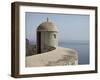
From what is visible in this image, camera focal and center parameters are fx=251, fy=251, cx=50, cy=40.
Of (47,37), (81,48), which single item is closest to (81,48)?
(81,48)

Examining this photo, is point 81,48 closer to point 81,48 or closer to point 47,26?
point 81,48

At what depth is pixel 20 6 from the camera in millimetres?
1983

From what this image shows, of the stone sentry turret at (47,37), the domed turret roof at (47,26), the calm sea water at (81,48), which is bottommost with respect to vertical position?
the calm sea water at (81,48)

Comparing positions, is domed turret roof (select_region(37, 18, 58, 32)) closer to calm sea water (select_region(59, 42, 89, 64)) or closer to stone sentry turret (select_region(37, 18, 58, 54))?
stone sentry turret (select_region(37, 18, 58, 54))

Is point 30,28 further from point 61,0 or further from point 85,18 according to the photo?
point 85,18

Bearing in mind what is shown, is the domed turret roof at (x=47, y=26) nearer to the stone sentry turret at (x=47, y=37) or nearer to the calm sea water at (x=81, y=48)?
the stone sentry turret at (x=47, y=37)

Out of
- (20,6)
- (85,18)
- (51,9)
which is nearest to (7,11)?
(20,6)

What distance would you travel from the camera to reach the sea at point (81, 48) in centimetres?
216

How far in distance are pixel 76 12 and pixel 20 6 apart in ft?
1.70

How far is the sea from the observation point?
7.10ft

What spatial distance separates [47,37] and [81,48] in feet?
1.10

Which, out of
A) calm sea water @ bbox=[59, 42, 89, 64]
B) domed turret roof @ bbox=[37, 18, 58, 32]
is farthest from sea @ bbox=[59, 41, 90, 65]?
domed turret roof @ bbox=[37, 18, 58, 32]

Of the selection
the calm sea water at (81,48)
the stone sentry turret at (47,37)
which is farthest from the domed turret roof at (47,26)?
the calm sea water at (81,48)

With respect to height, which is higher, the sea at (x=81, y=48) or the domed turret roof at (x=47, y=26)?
the domed turret roof at (x=47, y=26)
